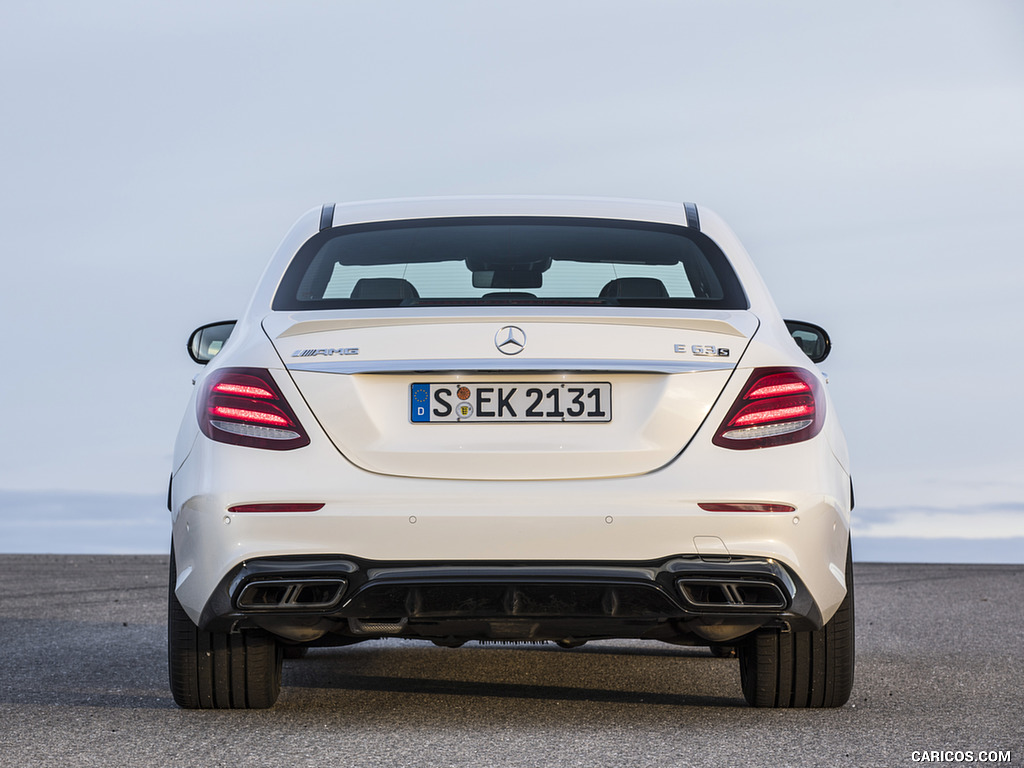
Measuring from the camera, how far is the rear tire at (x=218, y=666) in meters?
4.80

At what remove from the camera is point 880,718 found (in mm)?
4980

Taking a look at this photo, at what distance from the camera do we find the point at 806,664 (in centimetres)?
491

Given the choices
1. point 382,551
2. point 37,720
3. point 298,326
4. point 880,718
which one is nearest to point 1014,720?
point 880,718

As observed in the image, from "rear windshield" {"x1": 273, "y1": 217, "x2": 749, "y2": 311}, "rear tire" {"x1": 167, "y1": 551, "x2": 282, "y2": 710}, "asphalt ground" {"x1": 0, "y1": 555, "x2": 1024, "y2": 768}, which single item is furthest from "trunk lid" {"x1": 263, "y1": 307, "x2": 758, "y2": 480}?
"rear tire" {"x1": 167, "y1": 551, "x2": 282, "y2": 710}

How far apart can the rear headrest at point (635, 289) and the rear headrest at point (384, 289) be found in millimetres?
684

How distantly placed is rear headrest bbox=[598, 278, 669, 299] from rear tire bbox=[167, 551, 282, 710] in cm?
173

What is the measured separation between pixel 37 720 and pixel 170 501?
97 cm

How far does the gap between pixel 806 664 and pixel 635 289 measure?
150 cm

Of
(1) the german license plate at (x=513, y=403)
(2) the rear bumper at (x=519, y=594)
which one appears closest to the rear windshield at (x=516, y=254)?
(1) the german license plate at (x=513, y=403)

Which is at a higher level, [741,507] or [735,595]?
[741,507]

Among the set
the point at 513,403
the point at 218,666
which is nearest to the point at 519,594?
the point at 513,403

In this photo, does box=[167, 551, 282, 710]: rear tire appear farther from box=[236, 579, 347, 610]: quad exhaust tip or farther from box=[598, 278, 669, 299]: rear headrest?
box=[598, 278, 669, 299]: rear headrest

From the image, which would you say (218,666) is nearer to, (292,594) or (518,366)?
(292,594)

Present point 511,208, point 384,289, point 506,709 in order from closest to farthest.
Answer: point 384,289 → point 506,709 → point 511,208
